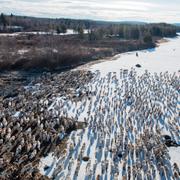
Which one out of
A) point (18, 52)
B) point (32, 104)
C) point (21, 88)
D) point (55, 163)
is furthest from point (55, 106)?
point (18, 52)

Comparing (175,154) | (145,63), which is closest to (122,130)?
(175,154)

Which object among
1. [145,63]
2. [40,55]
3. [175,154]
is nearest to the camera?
[175,154]

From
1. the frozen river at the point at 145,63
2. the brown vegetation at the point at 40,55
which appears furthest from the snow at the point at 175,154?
the brown vegetation at the point at 40,55

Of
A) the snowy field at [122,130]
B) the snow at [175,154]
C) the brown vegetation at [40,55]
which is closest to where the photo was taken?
the snowy field at [122,130]

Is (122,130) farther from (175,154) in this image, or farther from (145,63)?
(145,63)

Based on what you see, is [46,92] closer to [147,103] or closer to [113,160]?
[147,103]

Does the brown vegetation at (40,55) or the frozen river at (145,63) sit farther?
the frozen river at (145,63)

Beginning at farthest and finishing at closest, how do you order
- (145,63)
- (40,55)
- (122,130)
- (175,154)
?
(145,63) → (40,55) → (122,130) → (175,154)

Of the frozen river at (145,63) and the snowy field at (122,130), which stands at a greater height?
the frozen river at (145,63)

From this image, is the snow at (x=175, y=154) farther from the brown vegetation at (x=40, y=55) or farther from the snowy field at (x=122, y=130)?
the brown vegetation at (x=40, y=55)
